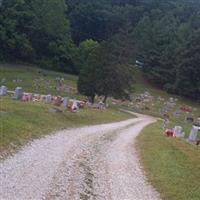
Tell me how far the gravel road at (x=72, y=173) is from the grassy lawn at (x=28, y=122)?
0.66 metres

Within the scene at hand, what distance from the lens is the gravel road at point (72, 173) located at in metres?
14.7

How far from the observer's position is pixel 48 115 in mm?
33781

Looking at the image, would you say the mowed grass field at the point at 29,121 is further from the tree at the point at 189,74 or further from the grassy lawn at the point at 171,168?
the tree at the point at 189,74

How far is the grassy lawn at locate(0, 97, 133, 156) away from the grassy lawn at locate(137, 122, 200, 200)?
5.13 m

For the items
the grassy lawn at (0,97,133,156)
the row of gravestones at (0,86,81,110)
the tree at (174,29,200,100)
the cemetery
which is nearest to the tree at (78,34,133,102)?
the cemetery

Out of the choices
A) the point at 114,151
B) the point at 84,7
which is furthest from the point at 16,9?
the point at 114,151

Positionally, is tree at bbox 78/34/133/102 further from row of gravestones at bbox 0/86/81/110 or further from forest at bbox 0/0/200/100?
row of gravestones at bbox 0/86/81/110

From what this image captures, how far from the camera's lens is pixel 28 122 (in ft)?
93.6

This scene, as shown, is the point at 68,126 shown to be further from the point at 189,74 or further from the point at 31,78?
the point at 189,74

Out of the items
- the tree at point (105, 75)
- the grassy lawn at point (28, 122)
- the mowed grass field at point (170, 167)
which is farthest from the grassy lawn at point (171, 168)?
the tree at point (105, 75)

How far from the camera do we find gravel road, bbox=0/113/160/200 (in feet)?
48.2

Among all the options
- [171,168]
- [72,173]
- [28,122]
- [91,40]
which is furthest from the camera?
[91,40]

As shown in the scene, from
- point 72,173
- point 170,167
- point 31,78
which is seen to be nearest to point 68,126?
point 170,167

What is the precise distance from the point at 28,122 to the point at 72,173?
432 inches
